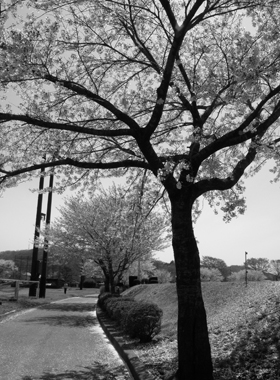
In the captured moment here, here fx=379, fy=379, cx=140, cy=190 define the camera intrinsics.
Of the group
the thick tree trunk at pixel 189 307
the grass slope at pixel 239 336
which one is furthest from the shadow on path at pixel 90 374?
the thick tree trunk at pixel 189 307

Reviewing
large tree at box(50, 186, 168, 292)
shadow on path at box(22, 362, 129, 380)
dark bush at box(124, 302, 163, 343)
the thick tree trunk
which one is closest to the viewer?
the thick tree trunk

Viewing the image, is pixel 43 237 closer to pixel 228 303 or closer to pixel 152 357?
pixel 228 303

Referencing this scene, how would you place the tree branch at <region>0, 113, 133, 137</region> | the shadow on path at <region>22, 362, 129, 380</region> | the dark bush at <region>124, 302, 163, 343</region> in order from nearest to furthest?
the tree branch at <region>0, 113, 133, 137</region> → the shadow on path at <region>22, 362, 129, 380</region> → the dark bush at <region>124, 302, 163, 343</region>

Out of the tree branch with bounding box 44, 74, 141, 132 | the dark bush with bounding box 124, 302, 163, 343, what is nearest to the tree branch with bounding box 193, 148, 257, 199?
the tree branch with bounding box 44, 74, 141, 132

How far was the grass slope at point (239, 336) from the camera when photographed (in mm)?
5383

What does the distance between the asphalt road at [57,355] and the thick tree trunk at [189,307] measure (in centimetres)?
140

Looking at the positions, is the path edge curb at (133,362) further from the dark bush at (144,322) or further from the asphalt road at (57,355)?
the dark bush at (144,322)

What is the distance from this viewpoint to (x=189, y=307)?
5.31 m

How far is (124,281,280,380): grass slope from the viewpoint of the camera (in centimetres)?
538

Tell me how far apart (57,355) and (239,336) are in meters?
3.55

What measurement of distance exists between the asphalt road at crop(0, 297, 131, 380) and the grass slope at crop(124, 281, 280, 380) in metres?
0.84

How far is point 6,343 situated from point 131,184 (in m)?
4.64

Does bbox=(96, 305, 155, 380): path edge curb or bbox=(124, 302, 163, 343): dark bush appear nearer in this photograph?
bbox=(96, 305, 155, 380): path edge curb

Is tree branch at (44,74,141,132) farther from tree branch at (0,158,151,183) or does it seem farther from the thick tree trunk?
the thick tree trunk
